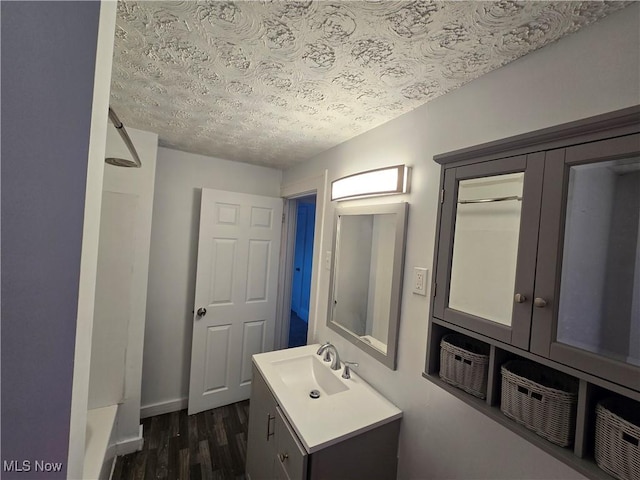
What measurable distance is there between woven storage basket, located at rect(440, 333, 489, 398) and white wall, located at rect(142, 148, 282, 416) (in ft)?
6.89

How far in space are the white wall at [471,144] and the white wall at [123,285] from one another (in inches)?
61.1

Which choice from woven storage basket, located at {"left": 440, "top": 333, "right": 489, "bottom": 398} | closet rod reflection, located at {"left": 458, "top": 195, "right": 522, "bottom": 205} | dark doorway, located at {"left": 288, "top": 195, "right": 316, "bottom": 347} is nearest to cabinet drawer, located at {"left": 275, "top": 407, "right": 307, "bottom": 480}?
woven storage basket, located at {"left": 440, "top": 333, "right": 489, "bottom": 398}

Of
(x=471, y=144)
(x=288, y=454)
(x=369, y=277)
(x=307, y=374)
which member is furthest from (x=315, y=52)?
(x=307, y=374)

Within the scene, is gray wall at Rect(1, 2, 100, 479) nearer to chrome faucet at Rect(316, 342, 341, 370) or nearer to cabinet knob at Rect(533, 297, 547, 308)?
cabinet knob at Rect(533, 297, 547, 308)

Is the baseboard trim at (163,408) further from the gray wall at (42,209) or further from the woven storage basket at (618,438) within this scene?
the woven storage basket at (618,438)

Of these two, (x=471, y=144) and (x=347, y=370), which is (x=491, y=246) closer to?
(x=471, y=144)

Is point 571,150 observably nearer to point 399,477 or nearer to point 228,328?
point 399,477

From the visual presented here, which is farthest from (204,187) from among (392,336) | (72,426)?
(72,426)

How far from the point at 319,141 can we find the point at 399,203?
84 centimetres

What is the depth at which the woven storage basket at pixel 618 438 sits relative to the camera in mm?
567

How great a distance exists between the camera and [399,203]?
129 cm

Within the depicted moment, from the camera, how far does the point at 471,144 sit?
3.33 ft

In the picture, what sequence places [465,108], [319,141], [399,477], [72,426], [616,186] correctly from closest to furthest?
[72,426], [616,186], [465,108], [399,477], [319,141]

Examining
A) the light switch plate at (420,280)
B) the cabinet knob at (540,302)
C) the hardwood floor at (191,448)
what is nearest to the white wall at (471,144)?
the light switch plate at (420,280)
